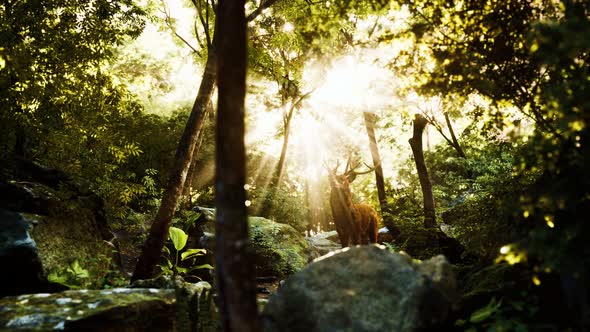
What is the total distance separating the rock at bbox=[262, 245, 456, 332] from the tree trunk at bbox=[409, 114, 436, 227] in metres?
5.92

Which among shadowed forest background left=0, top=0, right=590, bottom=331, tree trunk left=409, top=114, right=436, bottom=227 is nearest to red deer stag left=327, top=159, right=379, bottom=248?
shadowed forest background left=0, top=0, right=590, bottom=331

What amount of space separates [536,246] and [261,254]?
9.97 meters

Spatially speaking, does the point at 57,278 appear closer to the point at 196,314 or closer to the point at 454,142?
the point at 196,314

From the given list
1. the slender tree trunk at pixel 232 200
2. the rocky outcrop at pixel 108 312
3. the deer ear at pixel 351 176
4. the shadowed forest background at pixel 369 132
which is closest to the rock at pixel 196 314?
the rocky outcrop at pixel 108 312

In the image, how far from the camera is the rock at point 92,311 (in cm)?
482

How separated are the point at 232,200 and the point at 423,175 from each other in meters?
8.30

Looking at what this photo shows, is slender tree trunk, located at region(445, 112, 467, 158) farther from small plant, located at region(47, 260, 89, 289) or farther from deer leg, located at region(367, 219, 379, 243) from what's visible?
small plant, located at region(47, 260, 89, 289)

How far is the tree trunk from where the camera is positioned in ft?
34.2

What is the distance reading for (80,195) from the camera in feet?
29.5

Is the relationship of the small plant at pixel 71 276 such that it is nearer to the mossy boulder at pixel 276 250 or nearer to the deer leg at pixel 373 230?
the mossy boulder at pixel 276 250

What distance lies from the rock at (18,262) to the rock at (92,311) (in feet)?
2.62

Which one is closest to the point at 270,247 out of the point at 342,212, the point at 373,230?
the point at 342,212

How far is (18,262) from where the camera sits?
6.34m

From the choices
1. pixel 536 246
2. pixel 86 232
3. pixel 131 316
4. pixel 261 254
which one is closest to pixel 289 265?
pixel 261 254
